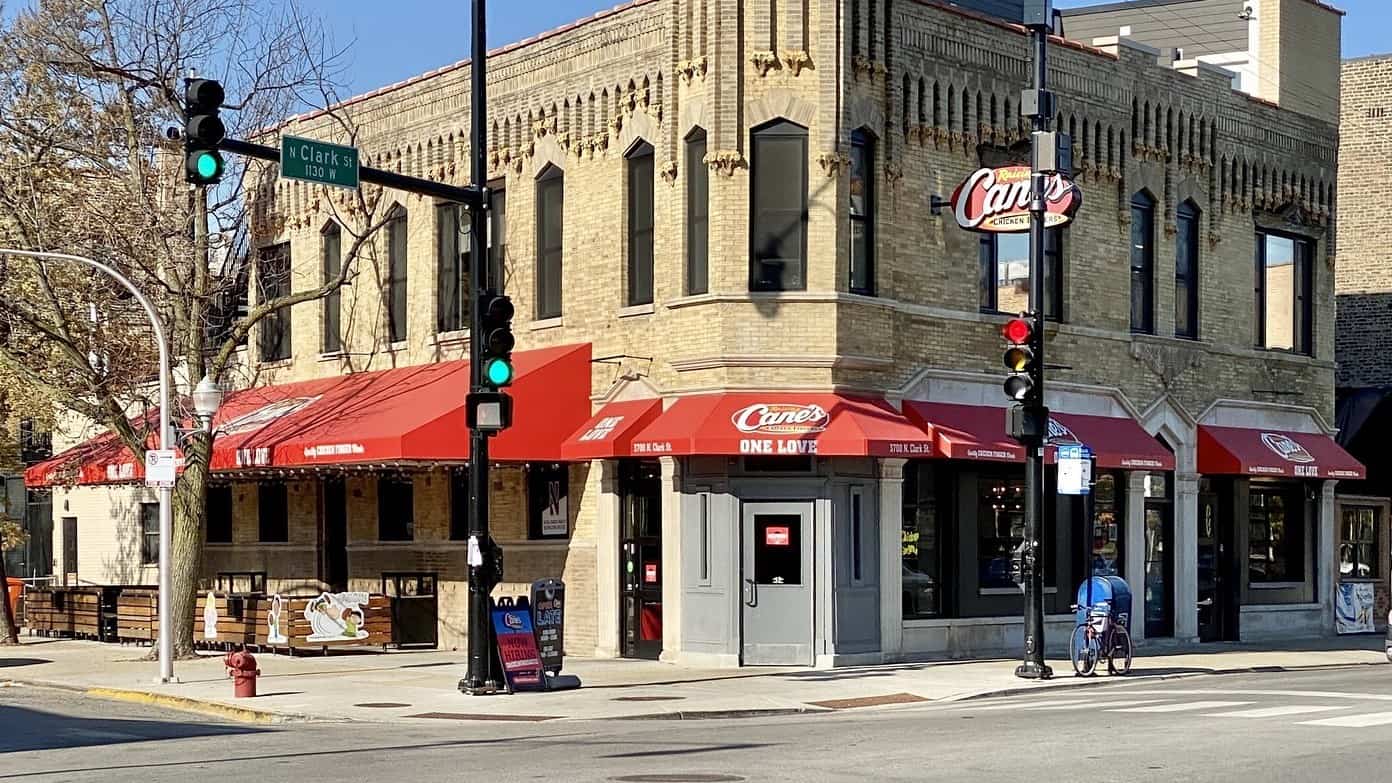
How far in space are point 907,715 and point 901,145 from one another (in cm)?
998

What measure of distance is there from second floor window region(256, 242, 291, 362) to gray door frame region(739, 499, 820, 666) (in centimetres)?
1167

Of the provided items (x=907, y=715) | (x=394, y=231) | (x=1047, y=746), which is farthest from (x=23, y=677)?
(x=1047, y=746)

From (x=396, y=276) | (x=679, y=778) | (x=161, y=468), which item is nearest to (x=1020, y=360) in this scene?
(x=161, y=468)

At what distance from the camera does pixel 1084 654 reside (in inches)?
968

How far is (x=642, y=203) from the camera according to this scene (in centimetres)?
2766

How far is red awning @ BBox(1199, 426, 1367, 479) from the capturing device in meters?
31.8

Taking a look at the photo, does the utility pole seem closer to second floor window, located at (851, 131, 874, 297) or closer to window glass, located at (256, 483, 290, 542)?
second floor window, located at (851, 131, 874, 297)

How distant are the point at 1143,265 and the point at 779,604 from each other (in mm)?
9741

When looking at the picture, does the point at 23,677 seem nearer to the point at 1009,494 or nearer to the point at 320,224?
the point at 320,224

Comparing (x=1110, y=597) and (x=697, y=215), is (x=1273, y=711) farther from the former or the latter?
(x=697, y=215)

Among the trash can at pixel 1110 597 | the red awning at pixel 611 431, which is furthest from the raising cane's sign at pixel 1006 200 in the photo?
the red awning at pixel 611 431

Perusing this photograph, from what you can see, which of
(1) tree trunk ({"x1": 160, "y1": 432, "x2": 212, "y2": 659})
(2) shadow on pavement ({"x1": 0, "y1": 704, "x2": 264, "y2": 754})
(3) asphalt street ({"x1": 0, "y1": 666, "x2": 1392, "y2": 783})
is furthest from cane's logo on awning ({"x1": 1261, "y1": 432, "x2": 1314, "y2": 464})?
(2) shadow on pavement ({"x1": 0, "y1": 704, "x2": 264, "y2": 754})

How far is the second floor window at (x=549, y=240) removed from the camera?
96.0 ft

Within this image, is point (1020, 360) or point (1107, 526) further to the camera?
point (1107, 526)
